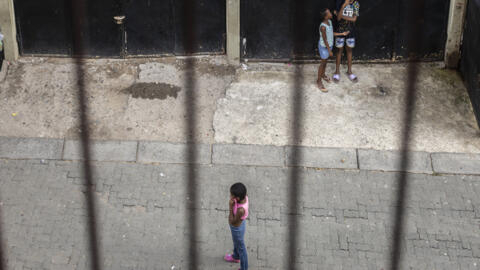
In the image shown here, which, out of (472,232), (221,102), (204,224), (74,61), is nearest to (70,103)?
(74,61)

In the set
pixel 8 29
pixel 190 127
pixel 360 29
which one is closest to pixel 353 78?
pixel 360 29

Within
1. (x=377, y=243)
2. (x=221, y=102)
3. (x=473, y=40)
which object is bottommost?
(x=377, y=243)

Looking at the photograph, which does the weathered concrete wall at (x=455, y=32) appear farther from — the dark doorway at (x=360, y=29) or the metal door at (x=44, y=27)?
the metal door at (x=44, y=27)

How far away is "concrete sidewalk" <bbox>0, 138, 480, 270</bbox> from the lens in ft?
21.8

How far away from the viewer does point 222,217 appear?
7.12 metres

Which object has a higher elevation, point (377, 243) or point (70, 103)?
point (70, 103)

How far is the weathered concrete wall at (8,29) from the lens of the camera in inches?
364

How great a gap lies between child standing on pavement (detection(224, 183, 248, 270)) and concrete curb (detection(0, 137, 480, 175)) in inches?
69.6

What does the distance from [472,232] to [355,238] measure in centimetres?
119

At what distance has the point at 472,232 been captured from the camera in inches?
273

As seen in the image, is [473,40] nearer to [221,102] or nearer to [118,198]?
[221,102]

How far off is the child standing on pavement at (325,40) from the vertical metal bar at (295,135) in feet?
1.02

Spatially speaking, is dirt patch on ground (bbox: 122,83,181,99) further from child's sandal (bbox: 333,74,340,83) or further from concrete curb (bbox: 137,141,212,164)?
child's sandal (bbox: 333,74,340,83)

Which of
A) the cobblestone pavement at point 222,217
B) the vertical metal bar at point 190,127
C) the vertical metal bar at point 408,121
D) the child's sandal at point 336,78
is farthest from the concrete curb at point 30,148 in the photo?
the vertical metal bar at point 408,121
